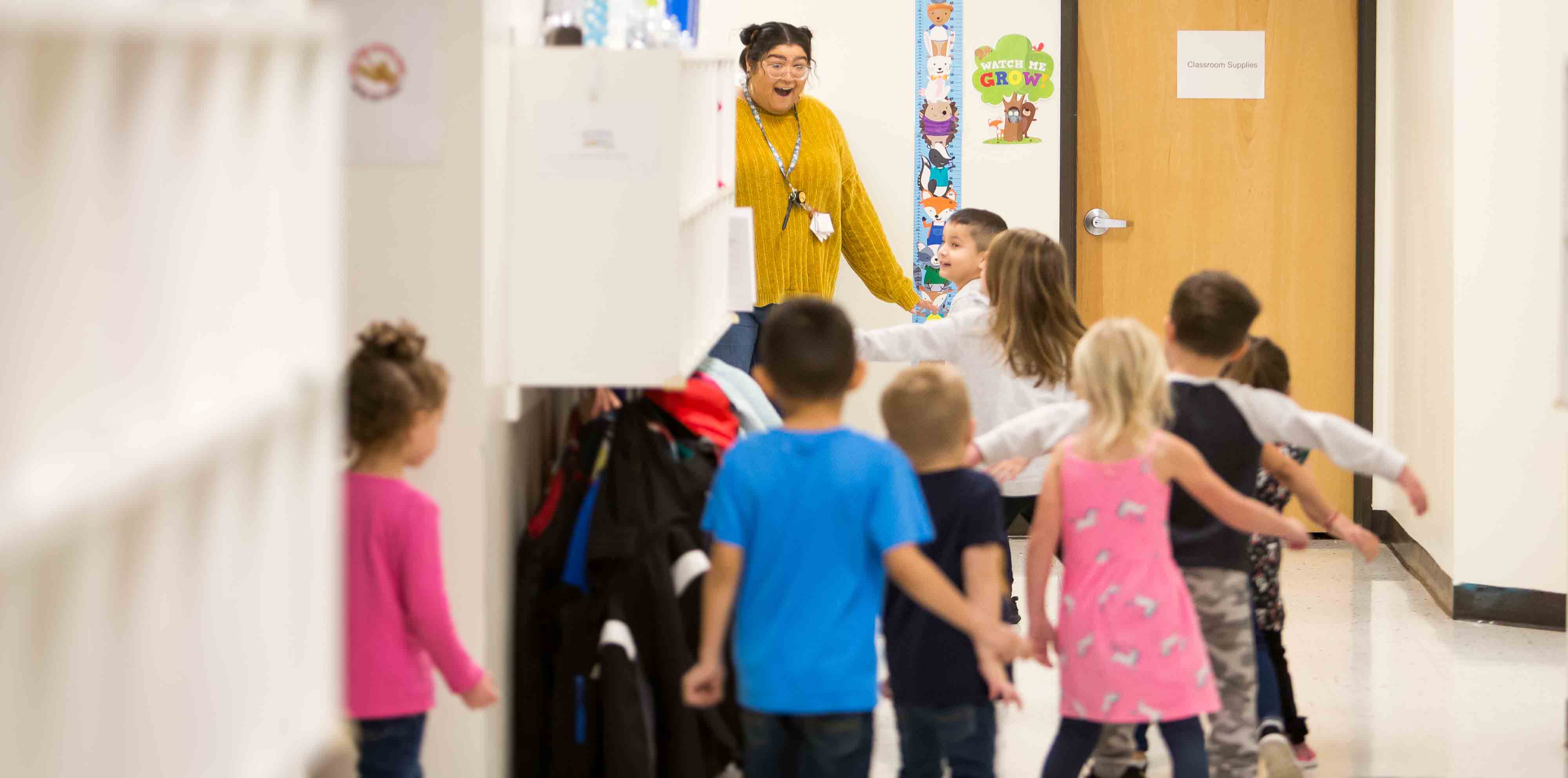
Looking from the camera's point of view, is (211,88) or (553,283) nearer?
(211,88)

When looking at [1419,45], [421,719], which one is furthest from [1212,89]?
[421,719]

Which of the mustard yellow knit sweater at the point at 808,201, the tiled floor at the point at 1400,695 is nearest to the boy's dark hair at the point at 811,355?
the tiled floor at the point at 1400,695

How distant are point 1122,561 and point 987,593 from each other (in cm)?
27

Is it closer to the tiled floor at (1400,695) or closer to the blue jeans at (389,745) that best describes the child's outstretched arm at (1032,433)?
the tiled floor at (1400,695)

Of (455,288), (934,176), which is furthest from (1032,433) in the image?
(934,176)

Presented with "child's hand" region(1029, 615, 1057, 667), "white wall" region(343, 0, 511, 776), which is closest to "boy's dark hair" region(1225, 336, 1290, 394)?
"child's hand" region(1029, 615, 1057, 667)

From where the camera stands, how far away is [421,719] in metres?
2.19

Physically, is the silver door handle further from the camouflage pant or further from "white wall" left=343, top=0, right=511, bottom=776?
"white wall" left=343, top=0, right=511, bottom=776

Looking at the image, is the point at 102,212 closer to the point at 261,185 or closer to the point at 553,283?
the point at 261,185

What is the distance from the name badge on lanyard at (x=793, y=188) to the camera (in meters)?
4.70

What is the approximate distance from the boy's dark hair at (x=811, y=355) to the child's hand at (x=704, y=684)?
40cm

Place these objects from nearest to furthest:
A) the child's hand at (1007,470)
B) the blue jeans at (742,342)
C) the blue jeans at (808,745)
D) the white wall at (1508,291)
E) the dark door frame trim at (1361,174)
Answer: the blue jeans at (808,745), the child's hand at (1007,470), the white wall at (1508,291), the blue jeans at (742,342), the dark door frame trim at (1361,174)

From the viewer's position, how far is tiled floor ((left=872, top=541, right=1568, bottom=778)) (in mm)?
3281

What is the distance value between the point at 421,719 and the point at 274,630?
1042mm
